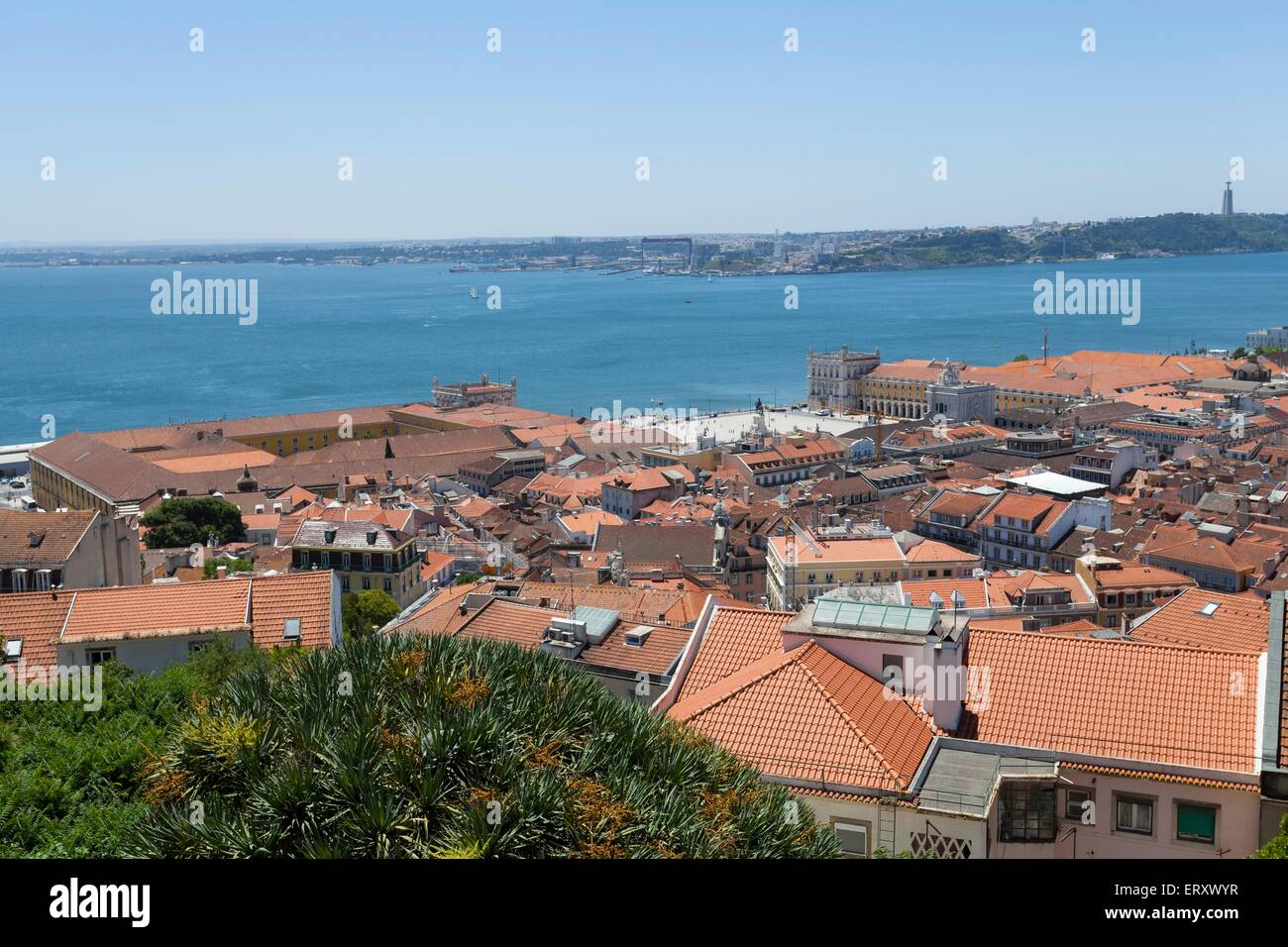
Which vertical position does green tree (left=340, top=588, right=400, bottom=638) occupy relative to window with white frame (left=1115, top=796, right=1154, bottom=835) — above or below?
below

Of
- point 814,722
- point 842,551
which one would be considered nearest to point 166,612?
point 814,722

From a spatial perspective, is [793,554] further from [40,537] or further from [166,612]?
[166,612]

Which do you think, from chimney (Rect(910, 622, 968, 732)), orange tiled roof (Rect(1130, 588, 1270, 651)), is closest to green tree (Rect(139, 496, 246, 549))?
orange tiled roof (Rect(1130, 588, 1270, 651))

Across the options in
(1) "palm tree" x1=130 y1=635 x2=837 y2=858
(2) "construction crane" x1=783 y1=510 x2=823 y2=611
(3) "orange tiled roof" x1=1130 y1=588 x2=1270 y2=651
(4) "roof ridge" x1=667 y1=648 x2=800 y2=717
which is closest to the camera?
(1) "palm tree" x1=130 y1=635 x2=837 y2=858

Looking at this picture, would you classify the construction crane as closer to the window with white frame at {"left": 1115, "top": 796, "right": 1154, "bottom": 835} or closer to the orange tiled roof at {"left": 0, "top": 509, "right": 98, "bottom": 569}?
the orange tiled roof at {"left": 0, "top": 509, "right": 98, "bottom": 569}

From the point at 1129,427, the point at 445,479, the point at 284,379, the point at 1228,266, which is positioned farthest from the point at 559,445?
the point at 1228,266

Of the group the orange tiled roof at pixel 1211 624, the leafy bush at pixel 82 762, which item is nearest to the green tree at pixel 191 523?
the orange tiled roof at pixel 1211 624
